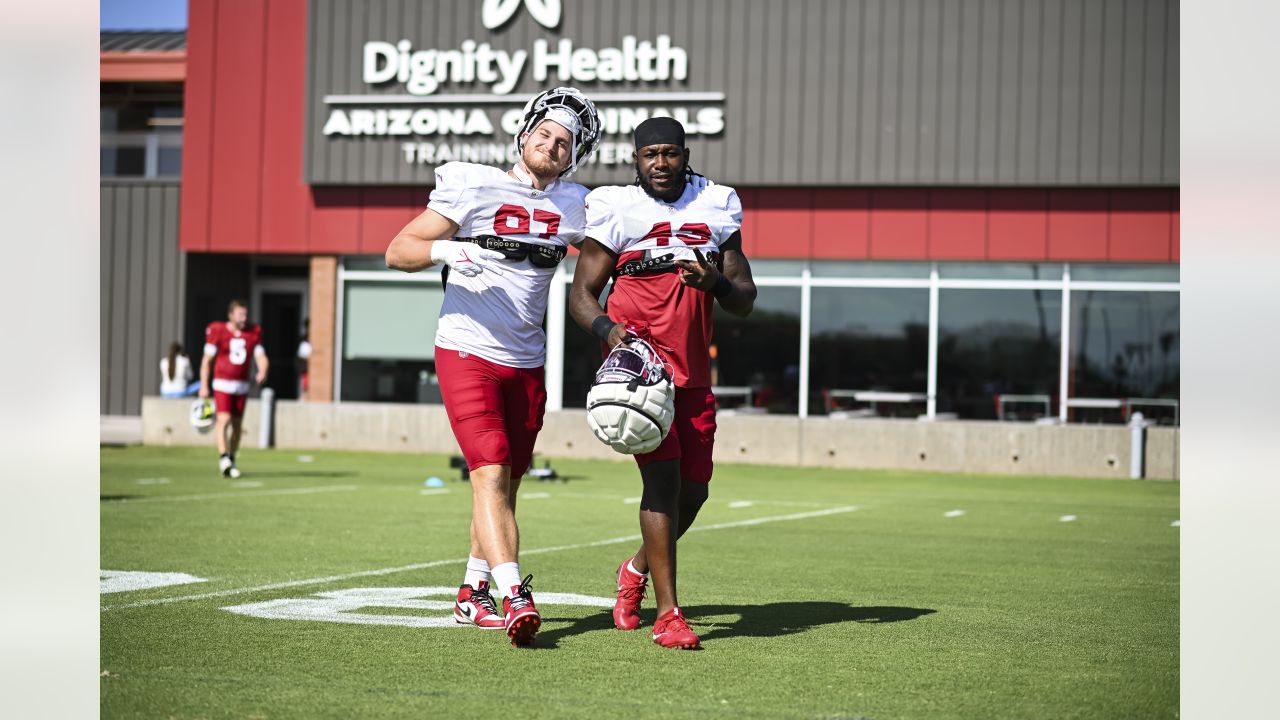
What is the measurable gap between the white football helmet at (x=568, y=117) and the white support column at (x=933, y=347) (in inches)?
843

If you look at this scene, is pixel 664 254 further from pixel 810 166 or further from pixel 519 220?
pixel 810 166

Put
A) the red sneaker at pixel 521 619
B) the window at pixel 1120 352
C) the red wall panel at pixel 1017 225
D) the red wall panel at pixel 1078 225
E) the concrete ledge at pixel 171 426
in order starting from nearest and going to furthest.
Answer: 1. the red sneaker at pixel 521 619
2. the concrete ledge at pixel 171 426
3. the red wall panel at pixel 1078 225
4. the window at pixel 1120 352
5. the red wall panel at pixel 1017 225

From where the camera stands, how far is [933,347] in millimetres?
27672

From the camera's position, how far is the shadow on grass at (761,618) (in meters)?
6.70

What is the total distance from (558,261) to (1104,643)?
9.59 feet

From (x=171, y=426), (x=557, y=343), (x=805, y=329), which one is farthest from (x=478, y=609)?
(x=557, y=343)

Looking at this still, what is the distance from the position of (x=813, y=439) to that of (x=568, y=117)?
17.6 metres

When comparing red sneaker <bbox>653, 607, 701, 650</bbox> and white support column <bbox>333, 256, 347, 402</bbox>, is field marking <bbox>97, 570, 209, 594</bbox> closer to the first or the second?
red sneaker <bbox>653, 607, 701, 650</bbox>

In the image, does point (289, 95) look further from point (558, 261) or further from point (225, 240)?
point (558, 261)

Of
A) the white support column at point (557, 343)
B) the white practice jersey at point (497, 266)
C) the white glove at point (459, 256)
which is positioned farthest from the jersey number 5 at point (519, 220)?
the white support column at point (557, 343)

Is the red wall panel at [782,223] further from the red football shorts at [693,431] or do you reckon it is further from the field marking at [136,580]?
the red football shorts at [693,431]

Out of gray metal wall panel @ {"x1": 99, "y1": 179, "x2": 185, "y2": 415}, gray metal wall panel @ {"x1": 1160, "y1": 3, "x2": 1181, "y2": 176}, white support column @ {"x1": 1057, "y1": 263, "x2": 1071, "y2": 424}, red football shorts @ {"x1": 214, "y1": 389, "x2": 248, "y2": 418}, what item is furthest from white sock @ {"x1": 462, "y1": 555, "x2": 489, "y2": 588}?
gray metal wall panel @ {"x1": 99, "y1": 179, "x2": 185, "y2": 415}

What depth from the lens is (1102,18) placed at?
26.2m
